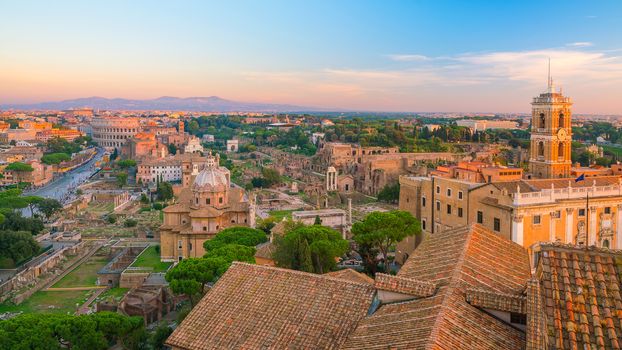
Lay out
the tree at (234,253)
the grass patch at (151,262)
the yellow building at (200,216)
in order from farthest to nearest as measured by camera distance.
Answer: the yellow building at (200,216), the grass patch at (151,262), the tree at (234,253)

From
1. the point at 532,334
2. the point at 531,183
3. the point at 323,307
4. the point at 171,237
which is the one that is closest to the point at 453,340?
the point at 532,334

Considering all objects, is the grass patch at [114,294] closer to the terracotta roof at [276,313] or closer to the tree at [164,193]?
the terracotta roof at [276,313]

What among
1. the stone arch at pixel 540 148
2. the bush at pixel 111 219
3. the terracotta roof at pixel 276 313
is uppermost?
the stone arch at pixel 540 148

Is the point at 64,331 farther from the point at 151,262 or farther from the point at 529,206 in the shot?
the point at 529,206

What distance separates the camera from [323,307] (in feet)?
30.8

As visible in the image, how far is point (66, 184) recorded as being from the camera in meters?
66.5

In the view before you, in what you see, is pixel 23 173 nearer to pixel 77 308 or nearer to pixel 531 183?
pixel 77 308

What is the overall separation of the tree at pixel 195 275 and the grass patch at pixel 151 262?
10.0 meters

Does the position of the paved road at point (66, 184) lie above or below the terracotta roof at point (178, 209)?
below

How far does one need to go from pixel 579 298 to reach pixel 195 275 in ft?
47.0

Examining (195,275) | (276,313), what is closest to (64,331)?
(195,275)

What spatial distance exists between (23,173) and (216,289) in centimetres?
6005

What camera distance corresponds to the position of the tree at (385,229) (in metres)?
23.5

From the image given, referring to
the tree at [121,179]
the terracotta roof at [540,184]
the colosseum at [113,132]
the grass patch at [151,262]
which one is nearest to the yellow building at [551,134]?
the terracotta roof at [540,184]
